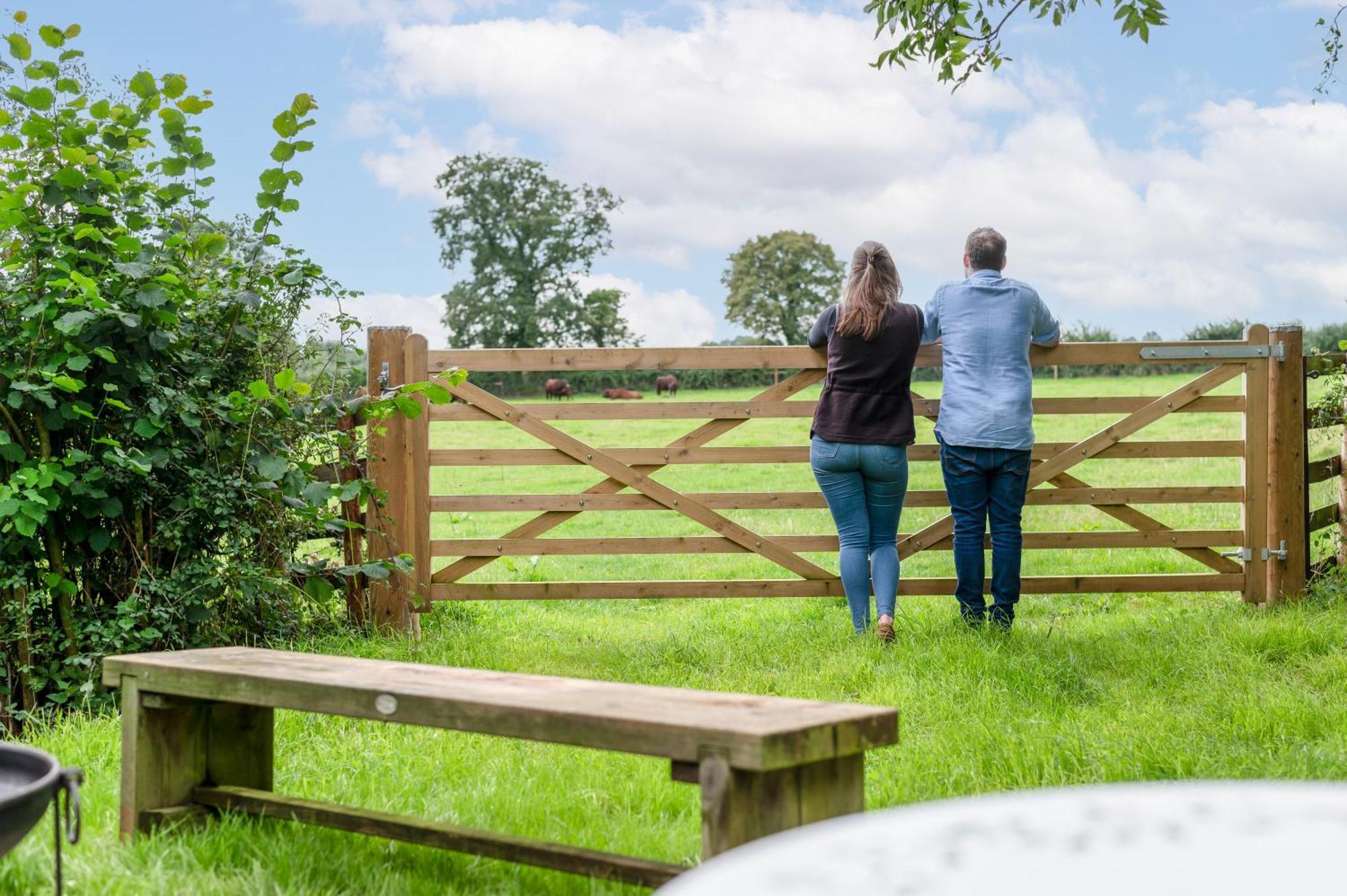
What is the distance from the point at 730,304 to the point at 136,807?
193 ft

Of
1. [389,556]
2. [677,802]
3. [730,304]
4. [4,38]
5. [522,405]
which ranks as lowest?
[677,802]

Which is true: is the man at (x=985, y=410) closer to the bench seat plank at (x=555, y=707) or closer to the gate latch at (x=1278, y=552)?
the gate latch at (x=1278, y=552)

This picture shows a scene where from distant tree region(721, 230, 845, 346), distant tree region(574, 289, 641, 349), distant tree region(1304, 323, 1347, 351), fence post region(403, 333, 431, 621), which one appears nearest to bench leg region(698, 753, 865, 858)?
fence post region(403, 333, 431, 621)

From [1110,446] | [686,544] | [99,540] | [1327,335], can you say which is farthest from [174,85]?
[1327,335]

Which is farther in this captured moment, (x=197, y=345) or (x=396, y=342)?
(x=396, y=342)

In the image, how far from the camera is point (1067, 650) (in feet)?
18.9

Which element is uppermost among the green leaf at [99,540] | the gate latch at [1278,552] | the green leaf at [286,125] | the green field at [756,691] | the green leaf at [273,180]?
the green leaf at [286,125]

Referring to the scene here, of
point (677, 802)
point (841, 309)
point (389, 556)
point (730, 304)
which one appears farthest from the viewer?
point (730, 304)

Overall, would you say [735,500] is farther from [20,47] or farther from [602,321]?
[602,321]

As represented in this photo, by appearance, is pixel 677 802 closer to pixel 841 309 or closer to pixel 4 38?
pixel 841 309

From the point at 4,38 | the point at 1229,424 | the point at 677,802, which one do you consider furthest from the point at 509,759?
the point at 1229,424

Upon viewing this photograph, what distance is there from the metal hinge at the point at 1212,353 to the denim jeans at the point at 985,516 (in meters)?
1.34

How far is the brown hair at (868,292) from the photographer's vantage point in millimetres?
5992

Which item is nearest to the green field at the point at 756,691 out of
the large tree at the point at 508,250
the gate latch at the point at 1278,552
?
the gate latch at the point at 1278,552
